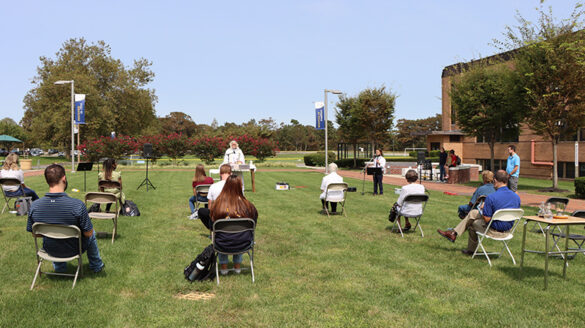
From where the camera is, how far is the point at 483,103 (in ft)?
74.3

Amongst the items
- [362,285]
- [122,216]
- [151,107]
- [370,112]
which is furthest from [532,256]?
[151,107]

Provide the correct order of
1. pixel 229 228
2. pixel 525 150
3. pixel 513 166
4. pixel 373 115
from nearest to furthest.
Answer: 1. pixel 229 228
2. pixel 513 166
3. pixel 525 150
4. pixel 373 115

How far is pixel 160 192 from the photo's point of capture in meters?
15.9

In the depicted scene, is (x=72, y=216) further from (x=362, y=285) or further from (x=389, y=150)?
(x=389, y=150)

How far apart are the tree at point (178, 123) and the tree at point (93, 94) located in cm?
4388

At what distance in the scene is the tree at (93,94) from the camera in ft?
162

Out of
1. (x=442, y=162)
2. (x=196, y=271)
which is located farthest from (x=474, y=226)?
(x=442, y=162)

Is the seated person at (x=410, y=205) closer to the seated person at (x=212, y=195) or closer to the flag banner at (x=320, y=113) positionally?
the seated person at (x=212, y=195)

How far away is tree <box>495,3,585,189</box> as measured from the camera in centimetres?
1708

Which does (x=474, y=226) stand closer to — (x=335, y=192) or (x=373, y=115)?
(x=335, y=192)

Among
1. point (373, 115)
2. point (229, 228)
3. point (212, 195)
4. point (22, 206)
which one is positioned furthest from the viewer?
point (373, 115)

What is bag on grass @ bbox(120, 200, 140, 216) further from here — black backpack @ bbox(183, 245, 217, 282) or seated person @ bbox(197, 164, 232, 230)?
black backpack @ bbox(183, 245, 217, 282)

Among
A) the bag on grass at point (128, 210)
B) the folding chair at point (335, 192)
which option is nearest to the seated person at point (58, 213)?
the bag on grass at point (128, 210)

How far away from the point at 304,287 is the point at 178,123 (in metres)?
105
